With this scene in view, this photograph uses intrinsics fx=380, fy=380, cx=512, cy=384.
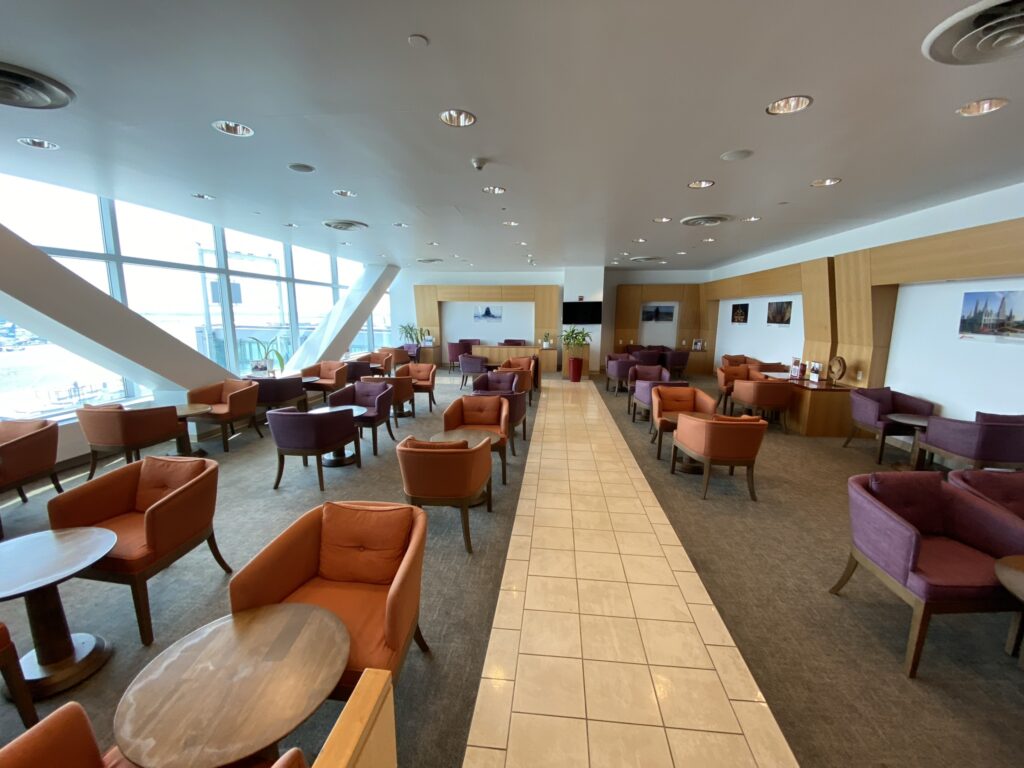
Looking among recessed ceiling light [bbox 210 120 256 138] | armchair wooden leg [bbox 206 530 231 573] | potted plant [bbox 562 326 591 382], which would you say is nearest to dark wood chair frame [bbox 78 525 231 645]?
armchair wooden leg [bbox 206 530 231 573]

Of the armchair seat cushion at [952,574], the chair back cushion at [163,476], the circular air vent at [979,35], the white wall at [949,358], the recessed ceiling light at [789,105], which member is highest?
the recessed ceiling light at [789,105]

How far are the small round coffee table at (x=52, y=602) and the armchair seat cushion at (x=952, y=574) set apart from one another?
4335 millimetres

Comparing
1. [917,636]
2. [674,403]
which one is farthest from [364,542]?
[674,403]

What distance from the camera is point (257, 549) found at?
313 cm

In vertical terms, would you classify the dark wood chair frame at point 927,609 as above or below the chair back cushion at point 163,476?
below

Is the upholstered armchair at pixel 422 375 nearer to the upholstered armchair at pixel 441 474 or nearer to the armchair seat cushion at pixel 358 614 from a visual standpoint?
the upholstered armchair at pixel 441 474

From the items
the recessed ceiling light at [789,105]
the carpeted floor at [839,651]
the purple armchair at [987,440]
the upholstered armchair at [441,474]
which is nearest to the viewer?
the carpeted floor at [839,651]

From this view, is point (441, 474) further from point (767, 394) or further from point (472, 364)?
point (472, 364)

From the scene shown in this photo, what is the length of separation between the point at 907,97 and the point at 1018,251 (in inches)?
117

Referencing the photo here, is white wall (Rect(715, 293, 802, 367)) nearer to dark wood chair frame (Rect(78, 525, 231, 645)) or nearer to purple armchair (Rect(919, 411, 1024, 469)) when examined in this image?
purple armchair (Rect(919, 411, 1024, 469))

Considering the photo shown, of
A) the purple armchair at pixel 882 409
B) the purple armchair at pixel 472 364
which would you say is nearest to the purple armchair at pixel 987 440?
the purple armchair at pixel 882 409

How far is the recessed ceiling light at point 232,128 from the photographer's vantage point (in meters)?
2.75

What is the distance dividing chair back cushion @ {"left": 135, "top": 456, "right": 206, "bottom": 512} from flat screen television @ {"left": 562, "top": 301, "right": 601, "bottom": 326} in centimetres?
968

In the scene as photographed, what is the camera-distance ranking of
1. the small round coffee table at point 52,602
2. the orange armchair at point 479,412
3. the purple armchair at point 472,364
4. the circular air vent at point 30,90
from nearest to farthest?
the small round coffee table at point 52,602
the circular air vent at point 30,90
the orange armchair at point 479,412
the purple armchair at point 472,364
